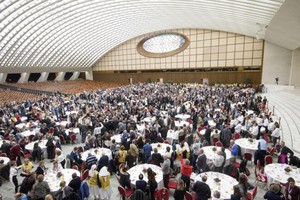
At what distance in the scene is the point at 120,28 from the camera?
31953 millimetres

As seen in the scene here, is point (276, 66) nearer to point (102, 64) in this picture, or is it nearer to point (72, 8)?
point (72, 8)

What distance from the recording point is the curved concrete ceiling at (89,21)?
18766 mm

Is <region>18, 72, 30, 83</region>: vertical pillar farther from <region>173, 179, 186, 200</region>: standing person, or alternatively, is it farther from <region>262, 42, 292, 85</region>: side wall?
<region>262, 42, 292, 85</region>: side wall

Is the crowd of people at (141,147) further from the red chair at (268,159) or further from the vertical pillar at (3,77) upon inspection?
the vertical pillar at (3,77)

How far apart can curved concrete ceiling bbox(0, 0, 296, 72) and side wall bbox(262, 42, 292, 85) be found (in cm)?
389

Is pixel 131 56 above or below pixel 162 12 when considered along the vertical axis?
below

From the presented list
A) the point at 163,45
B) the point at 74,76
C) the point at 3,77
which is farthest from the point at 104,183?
the point at 74,76

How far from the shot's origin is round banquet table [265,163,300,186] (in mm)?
6128

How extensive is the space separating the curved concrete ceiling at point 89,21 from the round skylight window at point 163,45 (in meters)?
2.94

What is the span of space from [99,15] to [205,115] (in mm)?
18247

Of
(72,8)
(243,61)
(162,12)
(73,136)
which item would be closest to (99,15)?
(72,8)

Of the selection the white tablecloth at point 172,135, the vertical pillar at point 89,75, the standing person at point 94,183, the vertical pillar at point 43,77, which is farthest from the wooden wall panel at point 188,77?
the standing person at point 94,183

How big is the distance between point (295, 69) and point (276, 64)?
292cm

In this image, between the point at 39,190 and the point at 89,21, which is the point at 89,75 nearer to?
the point at 89,21
